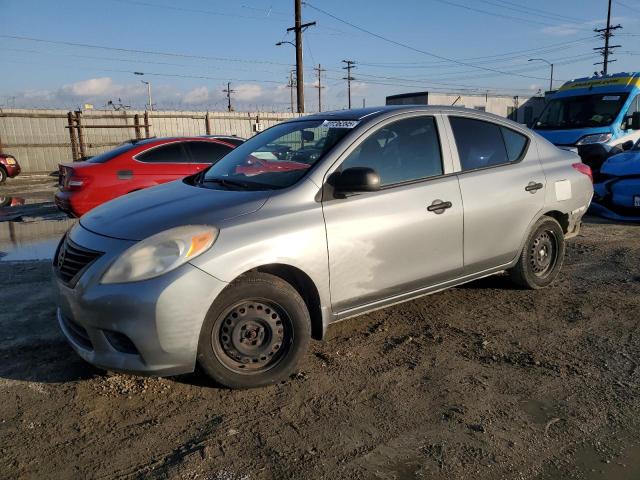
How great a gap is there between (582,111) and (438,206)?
1007 cm

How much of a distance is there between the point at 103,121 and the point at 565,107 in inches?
743

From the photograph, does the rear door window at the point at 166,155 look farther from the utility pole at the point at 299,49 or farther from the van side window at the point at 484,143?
the utility pole at the point at 299,49

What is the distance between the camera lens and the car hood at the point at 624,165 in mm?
8586

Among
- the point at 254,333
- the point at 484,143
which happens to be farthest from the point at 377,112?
the point at 254,333

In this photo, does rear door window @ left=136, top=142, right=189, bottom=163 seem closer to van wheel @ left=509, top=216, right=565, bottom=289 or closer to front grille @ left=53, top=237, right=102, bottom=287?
front grille @ left=53, top=237, right=102, bottom=287

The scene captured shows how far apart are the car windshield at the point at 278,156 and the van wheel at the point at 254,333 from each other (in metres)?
0.79

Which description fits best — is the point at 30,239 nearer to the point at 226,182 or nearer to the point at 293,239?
the point at 226,182

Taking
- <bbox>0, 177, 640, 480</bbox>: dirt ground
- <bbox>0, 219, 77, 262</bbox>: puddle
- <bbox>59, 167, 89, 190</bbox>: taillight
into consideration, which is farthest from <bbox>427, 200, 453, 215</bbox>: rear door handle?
<bbox>59, 167, 89, 190</bbox>: taillight

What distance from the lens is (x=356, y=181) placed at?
11.1ft

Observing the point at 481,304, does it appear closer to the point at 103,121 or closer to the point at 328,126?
the point at 328,126

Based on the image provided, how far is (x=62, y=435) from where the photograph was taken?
2.83 m

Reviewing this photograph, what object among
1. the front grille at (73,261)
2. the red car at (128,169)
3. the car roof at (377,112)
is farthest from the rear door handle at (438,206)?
the red car at (128,169)

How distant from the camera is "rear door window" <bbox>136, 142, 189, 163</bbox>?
8383 millimetres

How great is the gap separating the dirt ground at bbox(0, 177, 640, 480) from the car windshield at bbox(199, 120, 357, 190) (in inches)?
51.3
